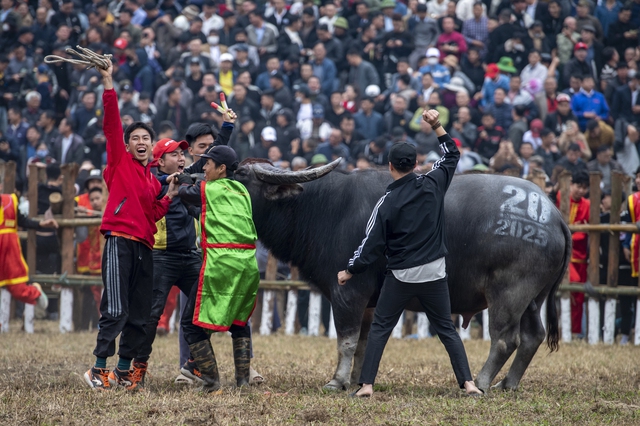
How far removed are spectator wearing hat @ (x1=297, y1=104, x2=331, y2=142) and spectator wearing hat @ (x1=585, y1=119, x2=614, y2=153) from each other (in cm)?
481

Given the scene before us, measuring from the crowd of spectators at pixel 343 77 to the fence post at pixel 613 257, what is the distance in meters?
2.32

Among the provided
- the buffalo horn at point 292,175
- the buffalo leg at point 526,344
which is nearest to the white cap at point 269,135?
the buffalo horn at point 292,175

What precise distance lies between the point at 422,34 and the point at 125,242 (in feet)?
38.9

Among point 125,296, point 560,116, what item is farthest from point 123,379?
point 560,116

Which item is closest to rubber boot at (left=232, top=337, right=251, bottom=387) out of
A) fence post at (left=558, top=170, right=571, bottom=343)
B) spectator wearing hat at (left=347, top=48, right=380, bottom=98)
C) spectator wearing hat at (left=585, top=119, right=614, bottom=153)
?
fence post at (left=558, top=170, right=571, bottom=343)

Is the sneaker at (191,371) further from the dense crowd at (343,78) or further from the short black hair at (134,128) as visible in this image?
the dense crowd at (343,78)

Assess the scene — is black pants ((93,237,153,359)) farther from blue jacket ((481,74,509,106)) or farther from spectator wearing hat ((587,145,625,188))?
blue jacket ((481,74,509,106))

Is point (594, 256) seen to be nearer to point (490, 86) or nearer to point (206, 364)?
point (490, 86)

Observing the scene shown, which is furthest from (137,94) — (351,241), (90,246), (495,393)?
(495,393)

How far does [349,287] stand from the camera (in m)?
6.79

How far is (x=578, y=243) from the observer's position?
1136 centimetres

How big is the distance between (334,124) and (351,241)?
9.58 m

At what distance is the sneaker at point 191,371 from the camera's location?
693 cm

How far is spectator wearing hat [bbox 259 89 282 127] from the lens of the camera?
53.2 ft
